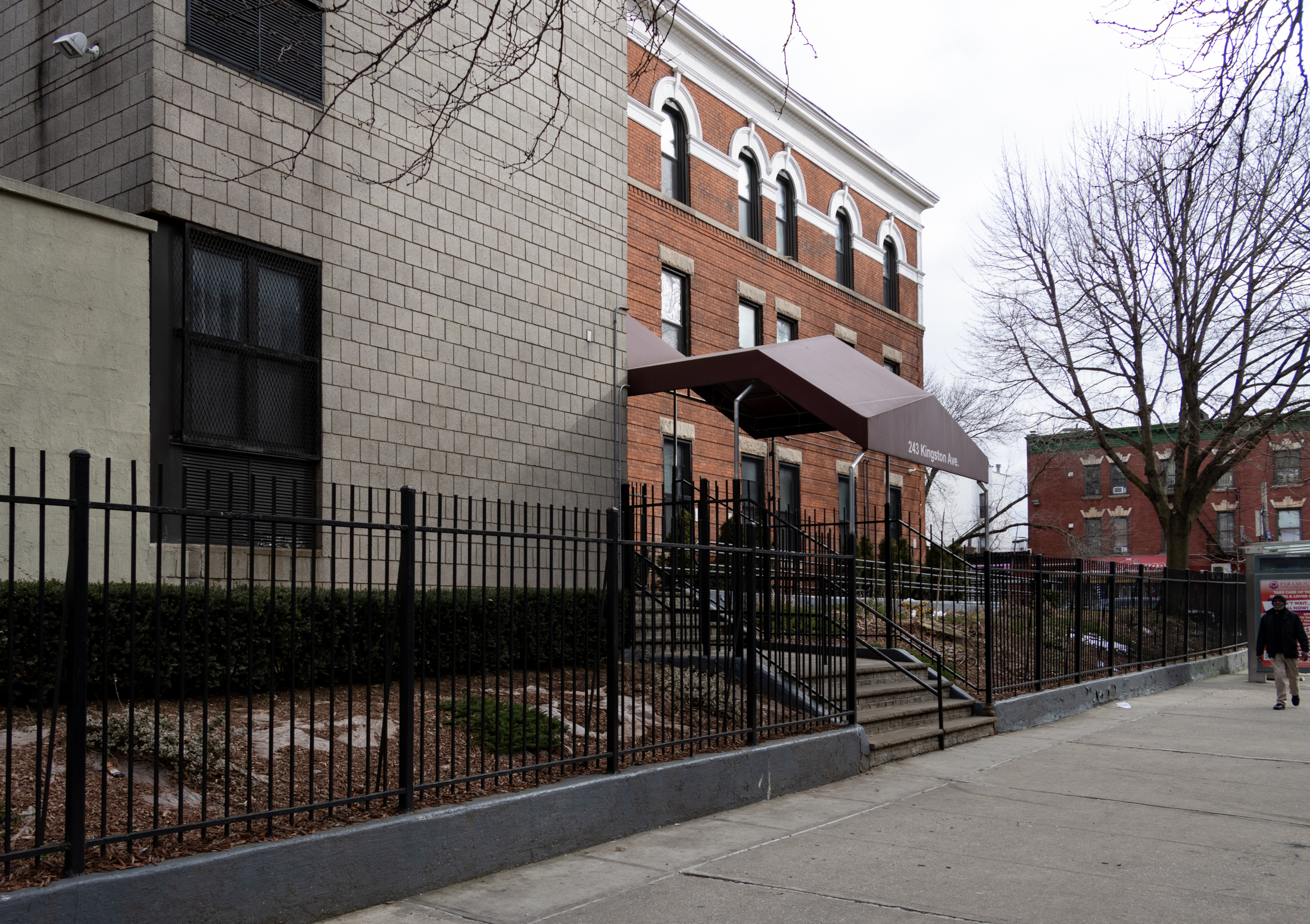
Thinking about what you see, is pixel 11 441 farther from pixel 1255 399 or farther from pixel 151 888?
pixel 1255 399

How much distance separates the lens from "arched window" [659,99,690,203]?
19359mm

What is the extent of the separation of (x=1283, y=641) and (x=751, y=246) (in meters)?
11.1

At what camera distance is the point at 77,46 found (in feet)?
29.9

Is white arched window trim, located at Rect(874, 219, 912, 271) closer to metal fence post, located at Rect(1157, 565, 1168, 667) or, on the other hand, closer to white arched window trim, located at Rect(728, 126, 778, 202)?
white arched window trim, located at Rect(728, 126, 778, 202)

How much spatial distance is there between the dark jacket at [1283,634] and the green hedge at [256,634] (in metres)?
10.9

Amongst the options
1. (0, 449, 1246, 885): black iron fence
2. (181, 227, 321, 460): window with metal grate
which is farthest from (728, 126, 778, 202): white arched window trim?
(181, 227, 321, 460): window with metal grate

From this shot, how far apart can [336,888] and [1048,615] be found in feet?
35.2

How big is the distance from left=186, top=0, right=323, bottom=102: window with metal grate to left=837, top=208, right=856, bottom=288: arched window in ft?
51.4

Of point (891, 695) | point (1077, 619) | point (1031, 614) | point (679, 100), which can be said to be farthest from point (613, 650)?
point (679, 100)

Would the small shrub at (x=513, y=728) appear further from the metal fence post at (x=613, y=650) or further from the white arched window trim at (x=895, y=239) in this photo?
the white arched window trim at (x=895, y=239)

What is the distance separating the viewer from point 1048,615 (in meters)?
13.7

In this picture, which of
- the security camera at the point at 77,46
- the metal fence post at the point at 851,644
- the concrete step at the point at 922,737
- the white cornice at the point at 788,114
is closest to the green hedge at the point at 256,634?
the metal fence post at the point at 851,644

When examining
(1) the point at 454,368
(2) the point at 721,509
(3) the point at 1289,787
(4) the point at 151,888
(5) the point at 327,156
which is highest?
(5) the point at 327,156

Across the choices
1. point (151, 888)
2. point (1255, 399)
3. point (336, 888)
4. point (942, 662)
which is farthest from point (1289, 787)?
point (1255, 399)
